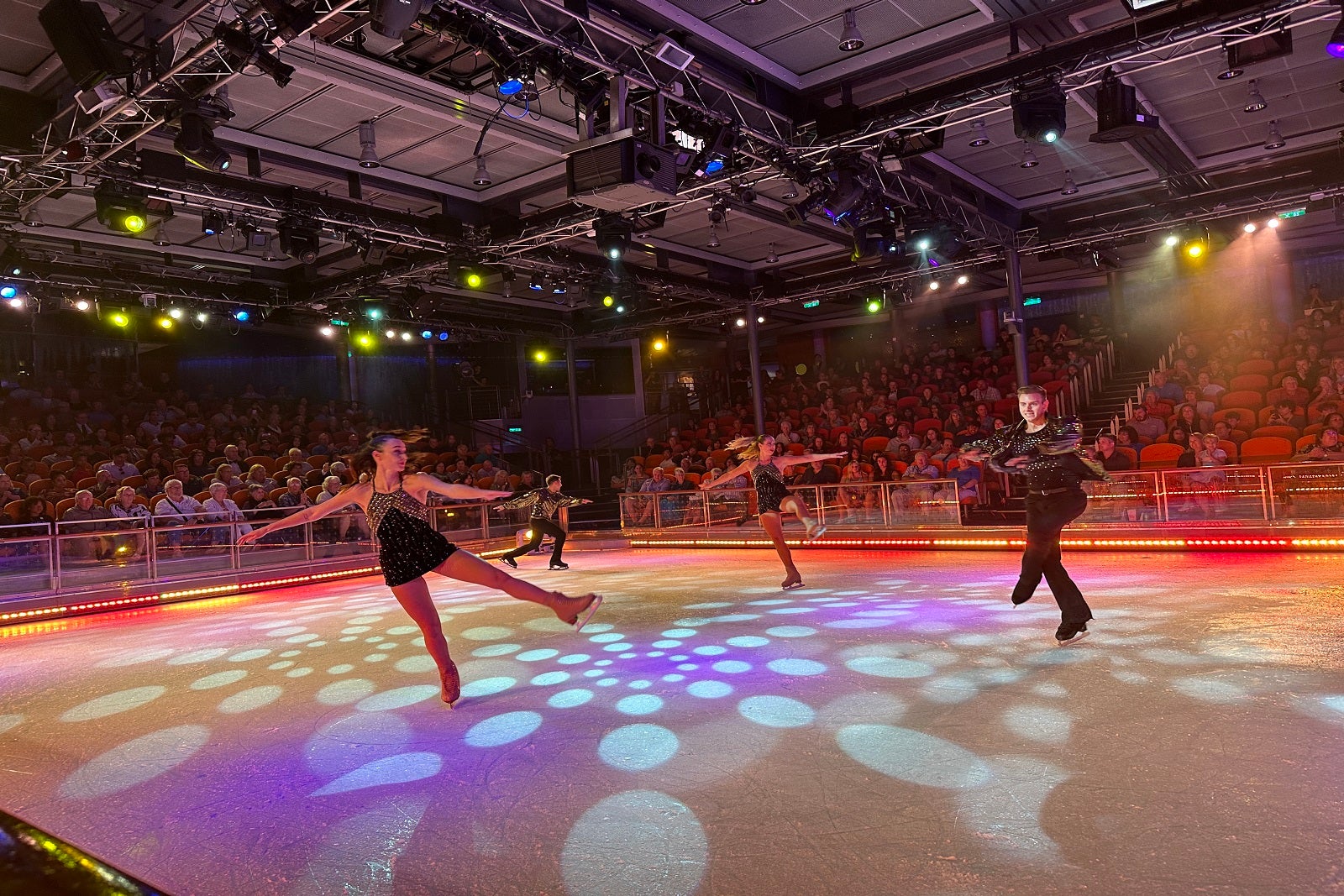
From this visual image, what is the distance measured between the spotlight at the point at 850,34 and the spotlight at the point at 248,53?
17.3ft

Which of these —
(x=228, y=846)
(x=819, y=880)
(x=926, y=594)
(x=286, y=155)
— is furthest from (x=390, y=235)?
(x=819, y=880)

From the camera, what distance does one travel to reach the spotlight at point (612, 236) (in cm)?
1271

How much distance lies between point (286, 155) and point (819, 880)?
38.8 feet

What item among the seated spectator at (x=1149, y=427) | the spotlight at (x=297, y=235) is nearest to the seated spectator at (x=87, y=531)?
the spotlight at (x=297, y=235)

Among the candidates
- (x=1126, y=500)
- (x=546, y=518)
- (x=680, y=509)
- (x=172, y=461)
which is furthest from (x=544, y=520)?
(x=172, y=461)

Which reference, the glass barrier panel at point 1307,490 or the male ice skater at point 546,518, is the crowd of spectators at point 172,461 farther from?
the glass barrier panel at point 1307,490

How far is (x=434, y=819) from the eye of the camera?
3.00 meters

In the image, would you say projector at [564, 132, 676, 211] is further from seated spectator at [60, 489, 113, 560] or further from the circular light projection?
seated spectator at [60, 489, 113, 560]

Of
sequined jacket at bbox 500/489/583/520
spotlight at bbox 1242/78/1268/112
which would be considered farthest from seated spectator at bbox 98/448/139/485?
spotlight at bbox 1242/78/1268/112

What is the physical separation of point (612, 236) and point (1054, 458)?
346 inches

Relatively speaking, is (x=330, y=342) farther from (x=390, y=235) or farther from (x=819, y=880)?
(x=819, y=880)

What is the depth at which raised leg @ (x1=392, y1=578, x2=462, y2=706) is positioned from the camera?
448 centimetres

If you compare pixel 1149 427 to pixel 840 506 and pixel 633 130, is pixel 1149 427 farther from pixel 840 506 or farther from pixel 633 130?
pixel 633 130

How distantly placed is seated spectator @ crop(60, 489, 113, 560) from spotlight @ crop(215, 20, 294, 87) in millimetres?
6220
